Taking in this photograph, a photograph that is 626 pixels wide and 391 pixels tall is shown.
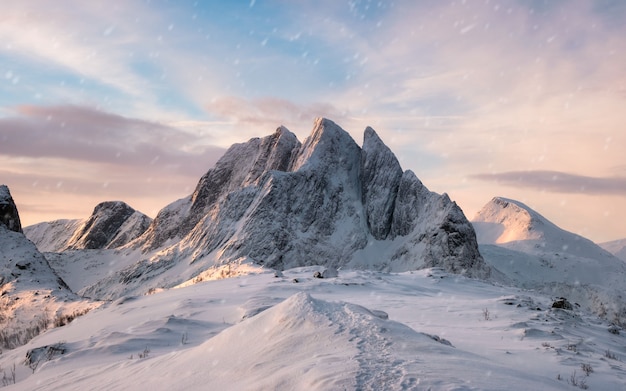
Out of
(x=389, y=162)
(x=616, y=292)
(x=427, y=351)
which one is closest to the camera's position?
(x=427, y=351)

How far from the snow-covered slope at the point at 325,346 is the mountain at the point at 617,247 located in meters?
103

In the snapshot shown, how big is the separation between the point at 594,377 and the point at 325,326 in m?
3.53

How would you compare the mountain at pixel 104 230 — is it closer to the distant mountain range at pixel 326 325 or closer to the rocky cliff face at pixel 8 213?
the distant mountain range at pixel 326 325

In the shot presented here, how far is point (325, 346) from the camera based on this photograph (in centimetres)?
538

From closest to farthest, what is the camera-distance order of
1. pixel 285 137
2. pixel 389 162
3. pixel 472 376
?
pixel 472 376 → pixel 389 162 → pixel 285 137

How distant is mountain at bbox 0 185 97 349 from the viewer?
52.1 ft

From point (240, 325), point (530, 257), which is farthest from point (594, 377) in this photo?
point (530, 257)

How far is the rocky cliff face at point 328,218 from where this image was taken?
6606cm

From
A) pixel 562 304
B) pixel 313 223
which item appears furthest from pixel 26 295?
pixel 313 223

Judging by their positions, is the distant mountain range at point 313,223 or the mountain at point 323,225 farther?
the distant mountain range at point 313,223

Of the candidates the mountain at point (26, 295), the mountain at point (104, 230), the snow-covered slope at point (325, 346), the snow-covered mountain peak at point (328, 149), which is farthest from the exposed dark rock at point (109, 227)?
the snow-covered slope at point (325, 346)

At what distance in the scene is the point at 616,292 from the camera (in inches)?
2109

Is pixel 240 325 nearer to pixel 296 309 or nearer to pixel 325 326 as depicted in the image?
→ pixel 296 309

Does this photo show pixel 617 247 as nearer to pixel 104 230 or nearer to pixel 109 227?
pixel 109 227
